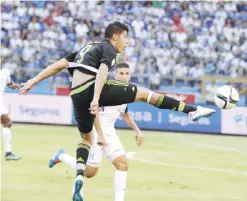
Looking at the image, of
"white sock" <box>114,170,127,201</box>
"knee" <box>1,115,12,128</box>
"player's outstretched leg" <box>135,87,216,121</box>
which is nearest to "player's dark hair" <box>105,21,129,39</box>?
"player's outstretched leg" <box>135,87,216,121</box>

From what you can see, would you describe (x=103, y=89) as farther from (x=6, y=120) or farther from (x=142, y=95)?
(x=6, y=120)

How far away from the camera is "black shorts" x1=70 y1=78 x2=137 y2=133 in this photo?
306 inches

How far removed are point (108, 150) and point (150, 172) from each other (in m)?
4.08

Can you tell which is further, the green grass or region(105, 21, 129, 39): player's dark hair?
the green grass

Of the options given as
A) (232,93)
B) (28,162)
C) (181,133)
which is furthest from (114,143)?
(181,133)

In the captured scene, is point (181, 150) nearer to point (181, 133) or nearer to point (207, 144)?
point (207, 144)

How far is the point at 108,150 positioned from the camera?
8453mm

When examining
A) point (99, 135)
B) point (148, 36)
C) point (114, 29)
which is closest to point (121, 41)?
point (114, 29)

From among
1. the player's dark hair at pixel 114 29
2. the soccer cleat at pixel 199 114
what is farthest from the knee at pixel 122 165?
the player's dark hair at pixel 114 29

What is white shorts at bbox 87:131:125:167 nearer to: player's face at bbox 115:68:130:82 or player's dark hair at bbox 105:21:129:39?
player's face at bbox 115:68:130:82

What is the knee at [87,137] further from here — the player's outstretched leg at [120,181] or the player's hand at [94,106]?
the player's hand at [94,106]

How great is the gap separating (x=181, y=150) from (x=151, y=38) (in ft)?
36.5

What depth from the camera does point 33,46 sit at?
26844mm

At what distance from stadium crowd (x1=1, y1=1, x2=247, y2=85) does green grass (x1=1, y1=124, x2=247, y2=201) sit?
21.1 feet
